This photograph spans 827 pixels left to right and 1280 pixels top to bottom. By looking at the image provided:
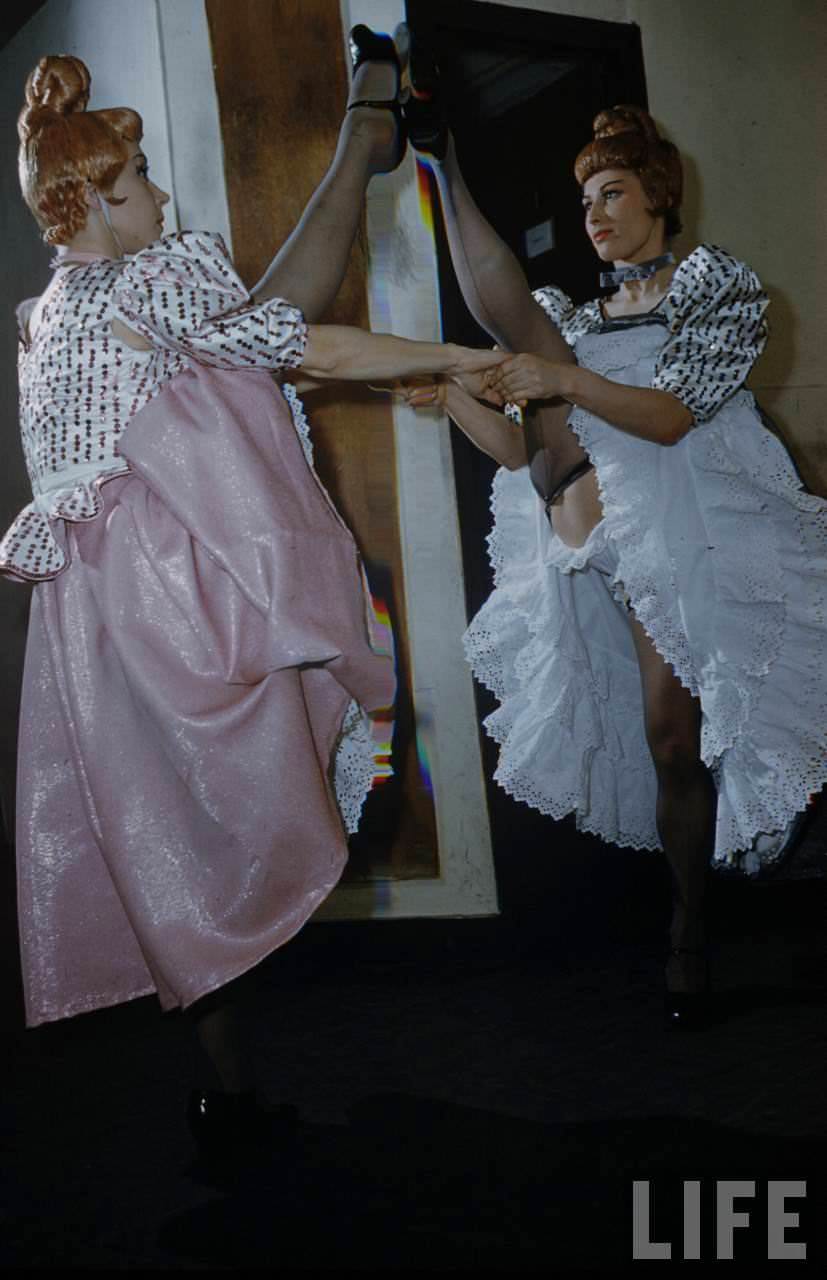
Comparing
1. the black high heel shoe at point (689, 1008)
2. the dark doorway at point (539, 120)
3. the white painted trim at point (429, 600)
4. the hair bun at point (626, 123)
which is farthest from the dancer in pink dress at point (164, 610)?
the dark doorway at point (539, 120)

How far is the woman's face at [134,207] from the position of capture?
6.82 ft

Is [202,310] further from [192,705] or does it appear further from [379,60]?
[379,60]

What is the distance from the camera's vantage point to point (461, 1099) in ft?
7.07

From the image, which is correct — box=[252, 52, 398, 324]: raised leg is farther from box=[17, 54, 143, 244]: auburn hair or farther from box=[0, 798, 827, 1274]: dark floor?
box=[0, 798, 827, 1274]: dark floor

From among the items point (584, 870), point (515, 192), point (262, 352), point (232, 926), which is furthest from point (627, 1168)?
point (515, 192)

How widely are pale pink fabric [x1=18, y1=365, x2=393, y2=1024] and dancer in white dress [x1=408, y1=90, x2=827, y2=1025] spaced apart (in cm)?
64

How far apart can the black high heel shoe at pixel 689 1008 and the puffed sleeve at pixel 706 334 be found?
1.07 meters

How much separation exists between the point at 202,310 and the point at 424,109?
2.85ft

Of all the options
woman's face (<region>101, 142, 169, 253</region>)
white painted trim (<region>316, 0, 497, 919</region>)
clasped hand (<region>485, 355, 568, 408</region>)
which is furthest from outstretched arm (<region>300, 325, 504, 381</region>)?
white painted trim (<region>316, 0, 497, 919</region>)

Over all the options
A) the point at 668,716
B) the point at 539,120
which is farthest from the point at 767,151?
the point at 668,716

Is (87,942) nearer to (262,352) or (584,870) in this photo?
(262,352)

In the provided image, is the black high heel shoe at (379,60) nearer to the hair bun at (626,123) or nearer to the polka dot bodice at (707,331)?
the hair bun at (626,123)

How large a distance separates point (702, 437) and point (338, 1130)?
4.76ft

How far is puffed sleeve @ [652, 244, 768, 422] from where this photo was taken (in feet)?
8.30
